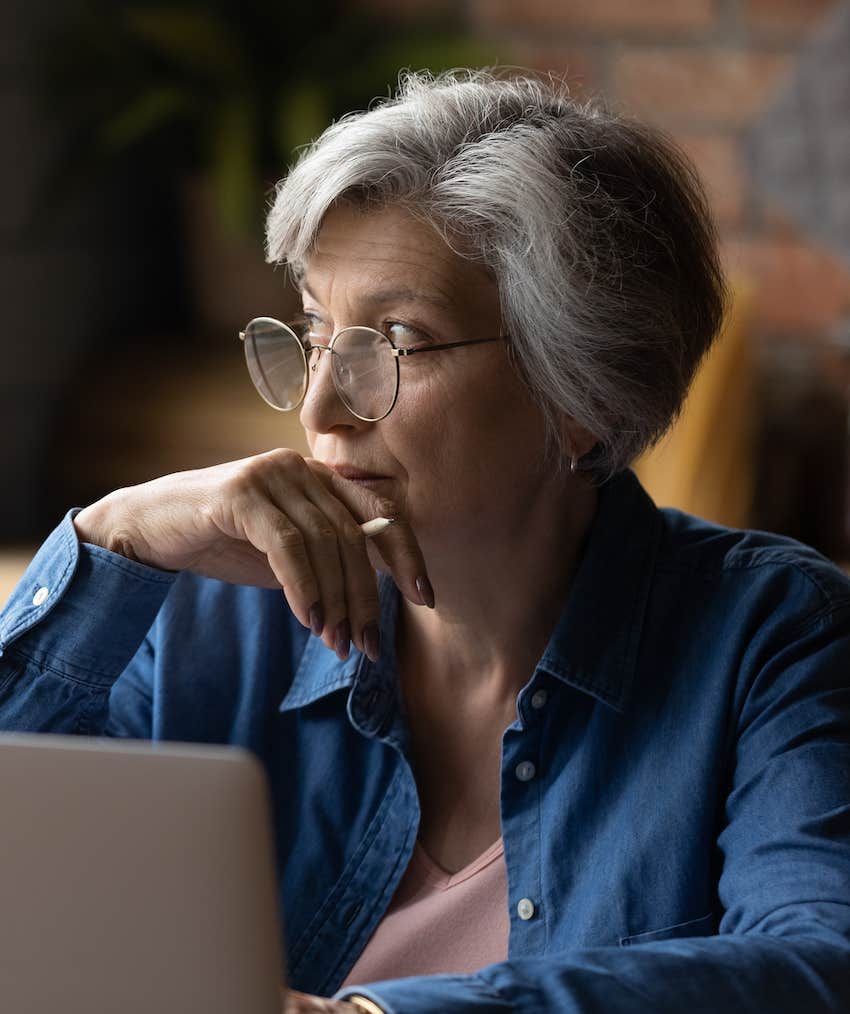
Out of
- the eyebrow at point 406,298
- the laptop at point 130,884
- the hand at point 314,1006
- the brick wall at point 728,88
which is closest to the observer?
the laptop at point 130,884

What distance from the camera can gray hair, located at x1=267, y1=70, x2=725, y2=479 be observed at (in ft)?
4.10

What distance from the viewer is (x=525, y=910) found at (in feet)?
4.01

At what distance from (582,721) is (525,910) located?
173mm

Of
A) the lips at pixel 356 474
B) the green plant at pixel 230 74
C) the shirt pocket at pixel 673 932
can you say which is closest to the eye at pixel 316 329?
the lips at pixel 356 474

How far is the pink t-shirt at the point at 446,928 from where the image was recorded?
4.11 feet

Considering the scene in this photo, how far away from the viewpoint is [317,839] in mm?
1326

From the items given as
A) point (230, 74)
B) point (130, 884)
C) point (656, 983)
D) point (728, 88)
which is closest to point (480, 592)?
point (656, 983)

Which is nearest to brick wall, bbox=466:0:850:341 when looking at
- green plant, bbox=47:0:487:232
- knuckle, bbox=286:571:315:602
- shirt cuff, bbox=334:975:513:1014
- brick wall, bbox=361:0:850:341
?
brick wall, bbox=361:0:850:341

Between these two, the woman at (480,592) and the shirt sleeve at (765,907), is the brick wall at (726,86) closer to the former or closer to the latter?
the woman at (480,592)

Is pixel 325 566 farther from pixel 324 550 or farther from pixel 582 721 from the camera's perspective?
pixel 582 721

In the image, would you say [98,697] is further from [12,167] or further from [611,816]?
[12,167]

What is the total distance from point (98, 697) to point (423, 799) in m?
0.32

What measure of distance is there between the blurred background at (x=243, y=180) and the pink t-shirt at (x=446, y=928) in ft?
6.64

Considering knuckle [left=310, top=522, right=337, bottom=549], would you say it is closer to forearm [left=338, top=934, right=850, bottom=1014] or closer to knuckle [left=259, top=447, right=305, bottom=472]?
knuckle [left=259, top=447, right=305, bottom=472]
